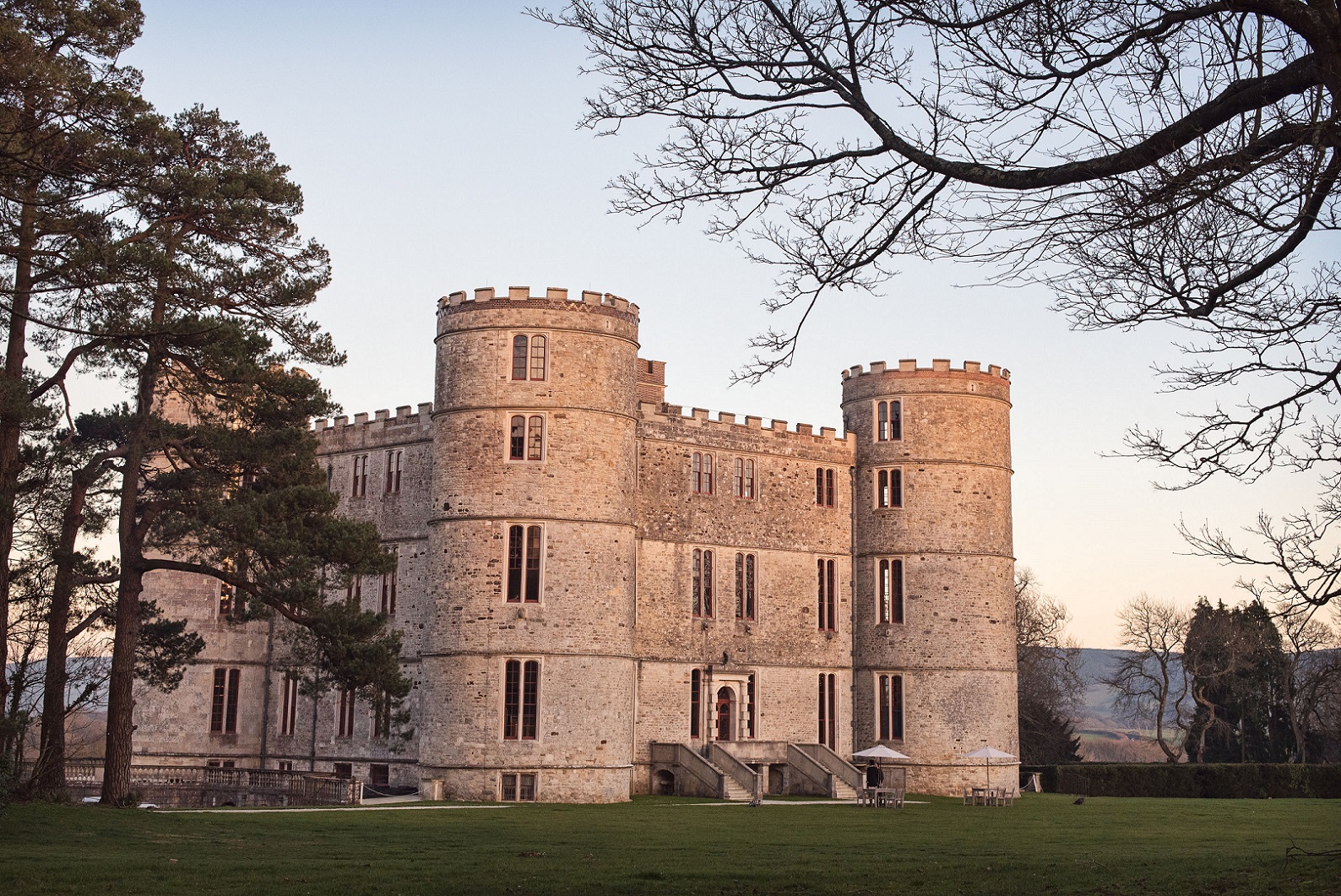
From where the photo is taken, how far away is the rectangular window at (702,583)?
127 feet

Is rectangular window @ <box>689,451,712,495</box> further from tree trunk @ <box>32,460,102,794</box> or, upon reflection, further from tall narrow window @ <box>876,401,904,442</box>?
tree trunk @ <box>32,460,102,794</box>

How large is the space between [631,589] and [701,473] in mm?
5593

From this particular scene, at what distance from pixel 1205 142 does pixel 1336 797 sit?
1743 inches

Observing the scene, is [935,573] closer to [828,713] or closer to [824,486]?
[824,486]

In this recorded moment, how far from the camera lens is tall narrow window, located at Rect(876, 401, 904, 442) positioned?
41.8 meters

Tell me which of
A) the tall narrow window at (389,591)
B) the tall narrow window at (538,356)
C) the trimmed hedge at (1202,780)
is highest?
the tall narrow window at (538,356)

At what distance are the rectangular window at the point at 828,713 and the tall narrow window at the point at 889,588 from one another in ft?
7.86

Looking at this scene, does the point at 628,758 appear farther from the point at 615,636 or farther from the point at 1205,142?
the point at 1205,142

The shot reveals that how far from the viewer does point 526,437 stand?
33.4 m

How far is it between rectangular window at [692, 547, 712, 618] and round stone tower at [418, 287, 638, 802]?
4254mm

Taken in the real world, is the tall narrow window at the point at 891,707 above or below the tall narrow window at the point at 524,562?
Result: below

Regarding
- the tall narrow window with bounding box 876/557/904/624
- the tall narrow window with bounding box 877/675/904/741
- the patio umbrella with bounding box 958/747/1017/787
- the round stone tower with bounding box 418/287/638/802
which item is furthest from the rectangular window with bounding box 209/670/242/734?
the patio umbrella with bounding box 958/747/1017/787

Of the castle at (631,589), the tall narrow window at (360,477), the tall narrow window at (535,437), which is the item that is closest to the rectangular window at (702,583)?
the castle at (631,589)

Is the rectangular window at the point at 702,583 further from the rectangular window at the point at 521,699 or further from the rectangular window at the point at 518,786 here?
the rectangular window at the point at 518,786
